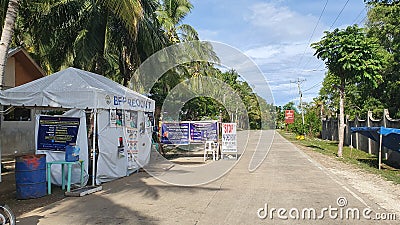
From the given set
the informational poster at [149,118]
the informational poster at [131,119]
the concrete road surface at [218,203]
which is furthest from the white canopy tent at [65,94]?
the informational poster at [149,118]

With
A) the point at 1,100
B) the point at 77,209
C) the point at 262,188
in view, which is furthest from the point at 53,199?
the point at 262,188

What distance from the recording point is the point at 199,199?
28.9ft

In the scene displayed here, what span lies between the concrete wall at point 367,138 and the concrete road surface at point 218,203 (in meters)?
6.61

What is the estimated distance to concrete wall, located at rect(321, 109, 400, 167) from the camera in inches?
698

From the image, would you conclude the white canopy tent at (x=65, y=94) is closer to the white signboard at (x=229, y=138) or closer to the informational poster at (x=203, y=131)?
→ the informational poster at (x=203, y=131)

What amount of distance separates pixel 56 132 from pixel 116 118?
1.88m

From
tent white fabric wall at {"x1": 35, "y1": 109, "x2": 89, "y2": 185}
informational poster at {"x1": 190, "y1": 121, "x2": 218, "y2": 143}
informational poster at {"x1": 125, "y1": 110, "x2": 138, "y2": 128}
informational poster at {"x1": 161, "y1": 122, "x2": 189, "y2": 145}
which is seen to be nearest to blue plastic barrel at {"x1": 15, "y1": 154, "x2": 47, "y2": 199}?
tent white fabric wall at {"x1": 35, "y1": 109, "x2": 89, "y2": 185}

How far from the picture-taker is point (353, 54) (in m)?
19.0

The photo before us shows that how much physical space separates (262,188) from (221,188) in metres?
1.10

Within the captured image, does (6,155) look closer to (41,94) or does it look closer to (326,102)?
(41,94)

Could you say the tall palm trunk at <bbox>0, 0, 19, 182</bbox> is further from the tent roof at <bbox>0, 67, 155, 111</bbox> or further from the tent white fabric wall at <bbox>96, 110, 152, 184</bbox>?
the tent white fabric wall at <bbox>96, 110, 152, 184</bbox>

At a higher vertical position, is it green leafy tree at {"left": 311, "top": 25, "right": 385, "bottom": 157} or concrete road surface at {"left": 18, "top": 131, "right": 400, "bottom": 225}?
green leafy tree at {"left": 311, "top": 25, "right": 385, "bottom": 157}

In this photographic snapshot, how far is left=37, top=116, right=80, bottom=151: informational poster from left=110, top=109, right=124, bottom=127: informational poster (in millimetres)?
1204

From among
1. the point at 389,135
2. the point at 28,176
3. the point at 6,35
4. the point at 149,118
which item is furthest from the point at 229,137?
the point at 6,35
